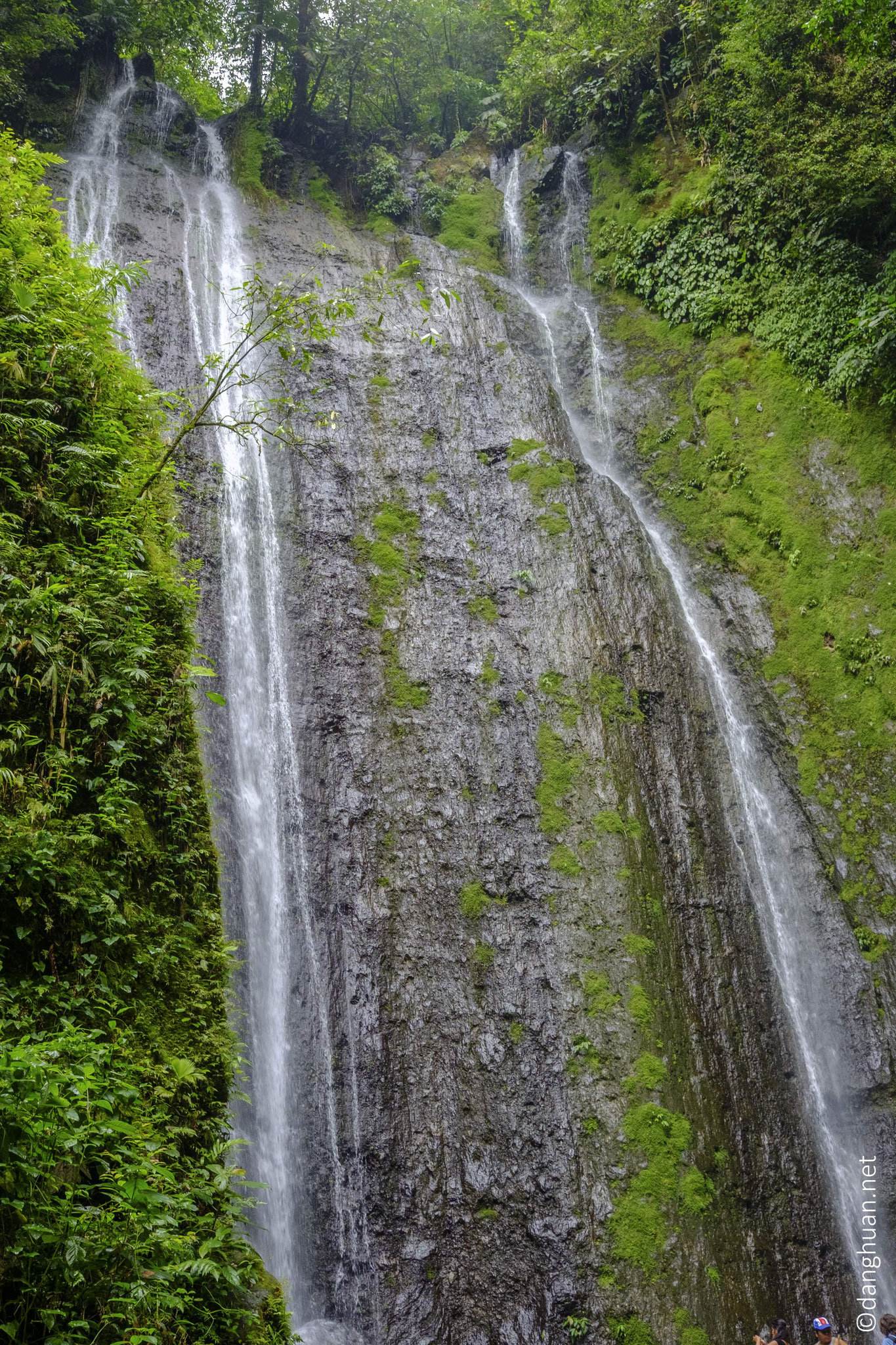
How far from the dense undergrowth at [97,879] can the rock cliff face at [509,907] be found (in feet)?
14.9

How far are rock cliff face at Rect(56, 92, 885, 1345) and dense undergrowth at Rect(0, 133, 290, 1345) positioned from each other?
4.54 m

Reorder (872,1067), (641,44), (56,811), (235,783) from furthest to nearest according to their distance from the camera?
(641,44) → (235,783) → (872,1067) → (56,811)

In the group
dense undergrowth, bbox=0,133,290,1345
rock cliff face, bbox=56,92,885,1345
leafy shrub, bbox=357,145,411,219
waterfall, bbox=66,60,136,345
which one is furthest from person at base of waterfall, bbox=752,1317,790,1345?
leafy shrub, bbox=357,145,411,219

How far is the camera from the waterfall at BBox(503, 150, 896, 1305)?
8.32 metres

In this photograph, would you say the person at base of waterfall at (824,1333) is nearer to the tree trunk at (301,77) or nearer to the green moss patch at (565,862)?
the green moss patch at (565,862)

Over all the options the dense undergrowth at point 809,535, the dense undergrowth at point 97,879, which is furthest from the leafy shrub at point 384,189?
the dense undergrowth at point 97,879

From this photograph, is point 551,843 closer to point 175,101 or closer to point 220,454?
point 220,454

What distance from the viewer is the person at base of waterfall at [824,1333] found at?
22.2 feet

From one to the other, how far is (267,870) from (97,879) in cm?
549

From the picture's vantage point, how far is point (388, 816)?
31.3 ft

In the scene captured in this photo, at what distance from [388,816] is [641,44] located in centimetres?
1804

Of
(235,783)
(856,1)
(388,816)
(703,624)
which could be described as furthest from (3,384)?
(856,1)

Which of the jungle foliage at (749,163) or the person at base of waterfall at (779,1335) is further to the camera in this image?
the jungle foliage at (749,163)

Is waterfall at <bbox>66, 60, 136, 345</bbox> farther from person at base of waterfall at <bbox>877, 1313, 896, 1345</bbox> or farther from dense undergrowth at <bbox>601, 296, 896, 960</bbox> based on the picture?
person at base of waterfall at <bbox>877, 1313, 896, 1345</bbox>
